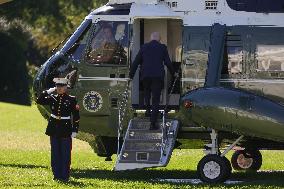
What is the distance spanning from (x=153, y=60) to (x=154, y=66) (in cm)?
11

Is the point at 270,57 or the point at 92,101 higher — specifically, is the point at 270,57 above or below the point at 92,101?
above

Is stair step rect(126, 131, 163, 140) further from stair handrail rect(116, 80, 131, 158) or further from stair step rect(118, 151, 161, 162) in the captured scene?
stair handrail rect(116, 80, 131, 158)

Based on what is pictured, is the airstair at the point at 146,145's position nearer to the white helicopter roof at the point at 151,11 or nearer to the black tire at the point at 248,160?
the white helicopter roof at the point at 151,11

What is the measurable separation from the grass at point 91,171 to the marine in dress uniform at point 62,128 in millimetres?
300

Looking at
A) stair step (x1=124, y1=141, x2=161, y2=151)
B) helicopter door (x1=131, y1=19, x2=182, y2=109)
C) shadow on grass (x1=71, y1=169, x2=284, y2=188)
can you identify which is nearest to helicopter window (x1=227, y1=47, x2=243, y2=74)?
helicopter door (x1=131, y1=19, x2=182, y2=109)

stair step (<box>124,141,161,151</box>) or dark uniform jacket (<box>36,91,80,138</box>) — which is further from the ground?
dark uniform jacket (<box>36,91,80,138</box>)

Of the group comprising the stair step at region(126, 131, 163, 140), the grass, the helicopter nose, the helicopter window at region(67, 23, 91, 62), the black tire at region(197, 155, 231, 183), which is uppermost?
the helicopter window at region(67, 23, 91, 62)

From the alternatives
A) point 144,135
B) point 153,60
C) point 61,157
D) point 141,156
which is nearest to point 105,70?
point 153,60

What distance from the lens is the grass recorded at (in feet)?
52.9

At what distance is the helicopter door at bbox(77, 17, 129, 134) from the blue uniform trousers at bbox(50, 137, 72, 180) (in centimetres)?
169

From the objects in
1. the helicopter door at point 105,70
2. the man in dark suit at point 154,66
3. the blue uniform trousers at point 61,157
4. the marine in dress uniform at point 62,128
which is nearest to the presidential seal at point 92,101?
the helicopter door at point 105,70

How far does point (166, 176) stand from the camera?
18.8 m

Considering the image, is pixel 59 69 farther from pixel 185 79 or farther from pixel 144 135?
pixel 185 79

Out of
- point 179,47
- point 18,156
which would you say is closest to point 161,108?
point 179,47
